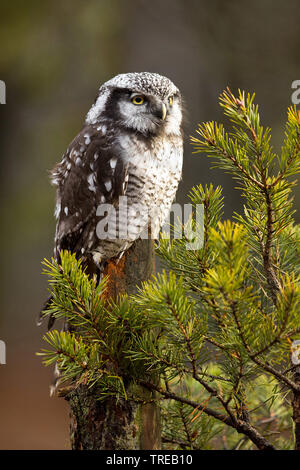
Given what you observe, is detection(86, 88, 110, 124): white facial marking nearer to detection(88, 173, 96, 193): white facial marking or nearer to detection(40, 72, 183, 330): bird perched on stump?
detection(40, 72, 183, 330): bird perched on stump

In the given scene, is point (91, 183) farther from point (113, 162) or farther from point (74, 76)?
point (74, 76)

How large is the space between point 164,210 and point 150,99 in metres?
0.36

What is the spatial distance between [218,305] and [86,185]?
897mm

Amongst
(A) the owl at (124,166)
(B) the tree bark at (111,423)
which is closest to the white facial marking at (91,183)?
(A) the owl at (124,166)

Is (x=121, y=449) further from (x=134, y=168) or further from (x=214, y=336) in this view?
(x=134, y=168)

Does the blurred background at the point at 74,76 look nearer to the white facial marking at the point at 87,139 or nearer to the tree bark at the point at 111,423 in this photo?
the white facial marking at the point at 87,139

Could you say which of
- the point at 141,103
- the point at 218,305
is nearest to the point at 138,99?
the point at 141,103

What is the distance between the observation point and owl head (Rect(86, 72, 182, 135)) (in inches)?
61.2

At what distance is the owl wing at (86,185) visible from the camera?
157 cm

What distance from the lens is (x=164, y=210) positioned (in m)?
1.65

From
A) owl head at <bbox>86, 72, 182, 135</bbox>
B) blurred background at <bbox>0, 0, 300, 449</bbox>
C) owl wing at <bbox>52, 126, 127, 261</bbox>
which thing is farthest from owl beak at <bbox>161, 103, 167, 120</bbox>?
blurred background at <bbox>0, 0, 300, 449</bbox>

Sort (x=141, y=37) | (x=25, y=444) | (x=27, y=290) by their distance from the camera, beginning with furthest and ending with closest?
(x=27, y=290) < (x=141, y=37) < (x=25, y=444)
